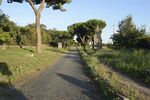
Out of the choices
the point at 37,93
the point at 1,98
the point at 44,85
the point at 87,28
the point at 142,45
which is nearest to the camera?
the point at 1,98

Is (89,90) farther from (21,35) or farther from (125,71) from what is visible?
(21,35)

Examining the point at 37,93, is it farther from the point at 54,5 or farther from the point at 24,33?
the point at 24,33

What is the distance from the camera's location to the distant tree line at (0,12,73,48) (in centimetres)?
3688

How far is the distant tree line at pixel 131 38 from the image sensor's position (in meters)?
40.1

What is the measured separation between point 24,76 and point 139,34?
3010 centimetres

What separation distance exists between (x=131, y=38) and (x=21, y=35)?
44.9 metres

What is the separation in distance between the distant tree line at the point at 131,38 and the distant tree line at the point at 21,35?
51.8 feet

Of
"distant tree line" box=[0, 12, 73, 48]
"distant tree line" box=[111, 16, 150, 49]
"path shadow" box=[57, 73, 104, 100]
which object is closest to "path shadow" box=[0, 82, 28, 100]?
"path shadow" box=[57, 73, 104, 100]

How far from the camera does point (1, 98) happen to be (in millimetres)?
11461

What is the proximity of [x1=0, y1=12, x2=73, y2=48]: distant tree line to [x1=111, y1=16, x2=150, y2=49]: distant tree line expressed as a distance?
51.8 feet

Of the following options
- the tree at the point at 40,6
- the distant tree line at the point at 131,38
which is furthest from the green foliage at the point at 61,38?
the tree at the point at 40,6

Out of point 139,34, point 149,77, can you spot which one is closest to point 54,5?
point 139,34

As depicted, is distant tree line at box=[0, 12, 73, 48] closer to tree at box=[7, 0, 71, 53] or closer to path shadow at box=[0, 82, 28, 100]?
tree at box=[7, 0, 71, 53]

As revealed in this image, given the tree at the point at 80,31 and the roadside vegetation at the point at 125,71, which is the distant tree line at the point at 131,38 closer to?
the roadside vegetation at the point at 125,71
